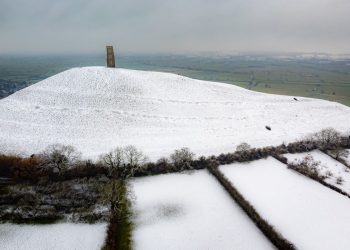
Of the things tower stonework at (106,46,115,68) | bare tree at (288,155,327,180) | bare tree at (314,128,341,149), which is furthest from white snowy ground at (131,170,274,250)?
tower stonework at (106,46,115,68)

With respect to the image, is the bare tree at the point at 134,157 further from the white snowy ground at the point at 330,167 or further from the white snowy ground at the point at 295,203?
the white snowy ground at the point at 330,167

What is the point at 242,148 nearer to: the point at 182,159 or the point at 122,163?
the point at 182,159

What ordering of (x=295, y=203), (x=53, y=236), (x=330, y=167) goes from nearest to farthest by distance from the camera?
(x=53, y=236)
(x=295, y=203)
(x=330, y=167)

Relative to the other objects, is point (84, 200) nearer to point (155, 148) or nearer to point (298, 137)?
point (155, 148)

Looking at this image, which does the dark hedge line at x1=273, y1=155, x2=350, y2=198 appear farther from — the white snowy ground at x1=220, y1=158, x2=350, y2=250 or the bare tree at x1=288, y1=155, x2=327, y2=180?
the white snowy ground at x1=220, y1=158, x2=350, y2=250

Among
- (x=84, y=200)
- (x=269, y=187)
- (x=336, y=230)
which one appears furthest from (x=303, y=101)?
(x=84, y=200)

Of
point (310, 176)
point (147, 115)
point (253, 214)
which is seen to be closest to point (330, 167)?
point (310, 176)
